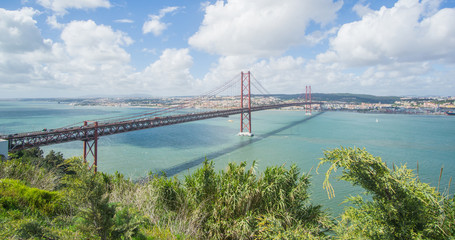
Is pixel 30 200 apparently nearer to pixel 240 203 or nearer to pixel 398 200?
pixel 240 203

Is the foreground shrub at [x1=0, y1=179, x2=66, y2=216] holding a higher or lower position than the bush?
lower

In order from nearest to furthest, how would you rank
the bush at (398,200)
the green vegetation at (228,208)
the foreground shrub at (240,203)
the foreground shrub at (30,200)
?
the green vegetation at (228,208), the bush at (398,200), the foreground shrub at (30,200), the foreground shrub at (240,203)

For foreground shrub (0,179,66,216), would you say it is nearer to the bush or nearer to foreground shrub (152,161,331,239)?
foreground shrub (152,161,331,239)

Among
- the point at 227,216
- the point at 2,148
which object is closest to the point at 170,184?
the point at 227,216

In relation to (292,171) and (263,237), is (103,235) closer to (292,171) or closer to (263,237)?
(263,237)

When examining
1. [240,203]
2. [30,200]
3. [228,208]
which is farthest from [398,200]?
[30,200]

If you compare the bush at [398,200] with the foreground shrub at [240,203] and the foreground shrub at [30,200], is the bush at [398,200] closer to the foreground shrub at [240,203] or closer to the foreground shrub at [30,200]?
the foreground shrub at [240,203]

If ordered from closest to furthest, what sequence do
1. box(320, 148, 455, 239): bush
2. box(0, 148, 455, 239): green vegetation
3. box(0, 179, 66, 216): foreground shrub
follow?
box(0, 148, 455, 239): green vegetation
box(320, 148, 455, 239): bush
box(0, 179, 66, 216): foreground shrub

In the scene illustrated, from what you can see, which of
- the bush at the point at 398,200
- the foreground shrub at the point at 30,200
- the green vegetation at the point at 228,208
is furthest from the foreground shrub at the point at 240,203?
the foreground shrub at the point at 30,200

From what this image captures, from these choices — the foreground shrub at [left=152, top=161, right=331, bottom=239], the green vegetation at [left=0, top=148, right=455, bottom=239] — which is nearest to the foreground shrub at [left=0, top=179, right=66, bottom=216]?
the green vegetation at [left=0, top=148, right=455, bottom=239]
